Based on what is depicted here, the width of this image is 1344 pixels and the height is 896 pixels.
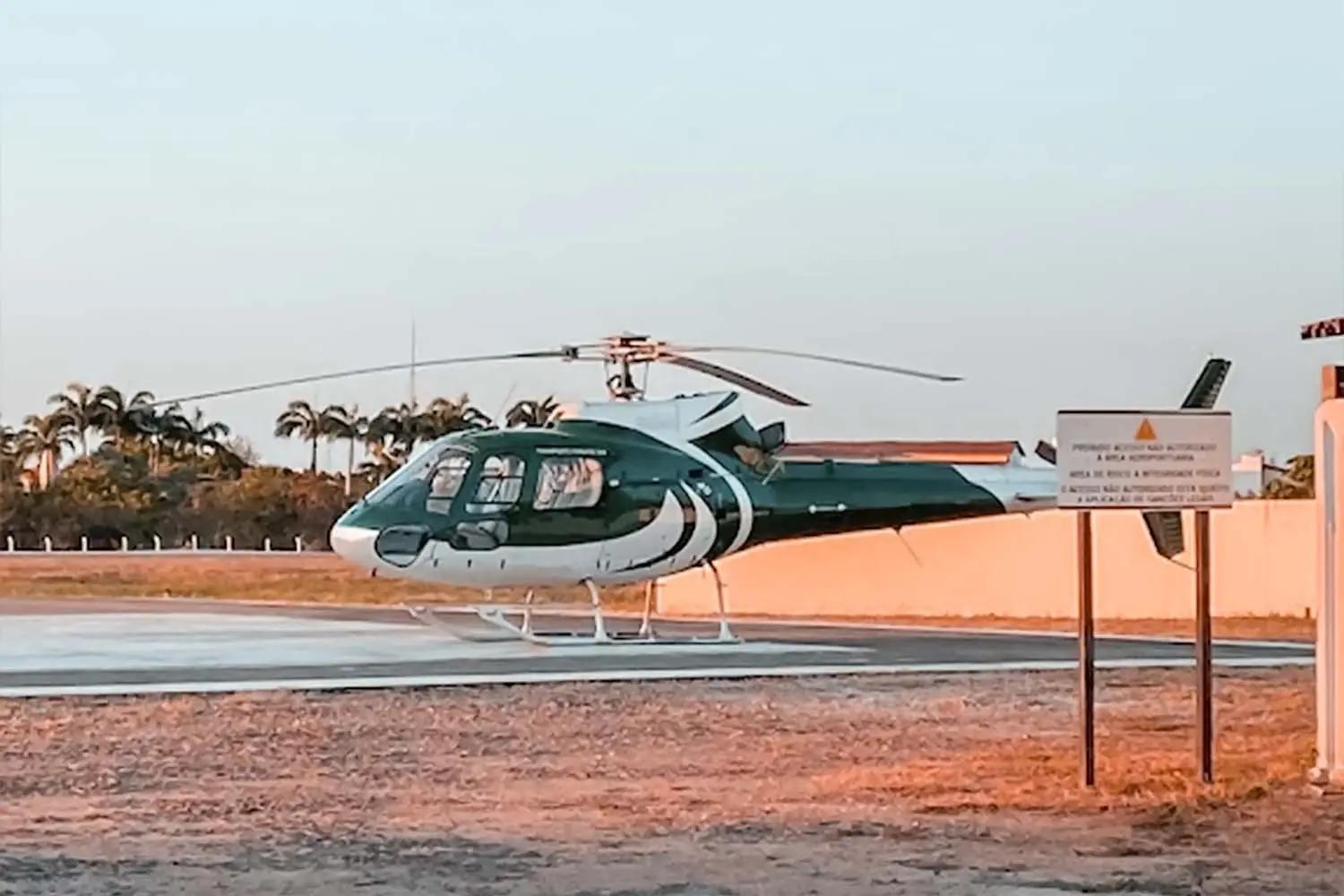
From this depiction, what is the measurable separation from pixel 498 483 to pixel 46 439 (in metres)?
74.2

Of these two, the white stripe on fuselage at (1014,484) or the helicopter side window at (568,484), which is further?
the white stripe on fuselage at (1014,484)

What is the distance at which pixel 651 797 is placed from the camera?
425 inches

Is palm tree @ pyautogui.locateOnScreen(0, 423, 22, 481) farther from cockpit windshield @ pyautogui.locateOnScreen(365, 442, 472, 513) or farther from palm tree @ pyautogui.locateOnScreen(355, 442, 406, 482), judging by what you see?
cockpit windshield @ pyautogui.locateOnScreen(365, 442, 472, 513)

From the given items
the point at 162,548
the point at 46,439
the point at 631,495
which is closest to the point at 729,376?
the point at 631,495

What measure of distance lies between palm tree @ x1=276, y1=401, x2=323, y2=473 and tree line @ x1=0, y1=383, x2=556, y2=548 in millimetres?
62

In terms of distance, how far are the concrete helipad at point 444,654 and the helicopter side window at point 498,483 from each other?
60.7 inches

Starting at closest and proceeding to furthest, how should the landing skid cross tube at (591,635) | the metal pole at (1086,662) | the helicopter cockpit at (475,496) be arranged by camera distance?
the metal pole at (1086,662) < the helicopter cockpit at (475,496) < the landing skid cross tube at (591,635)

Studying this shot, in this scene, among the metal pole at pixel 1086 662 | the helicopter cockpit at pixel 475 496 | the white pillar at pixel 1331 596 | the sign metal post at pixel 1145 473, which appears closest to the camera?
the white pillar at pixel 1331 596

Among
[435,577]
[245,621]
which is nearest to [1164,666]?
[435,577]

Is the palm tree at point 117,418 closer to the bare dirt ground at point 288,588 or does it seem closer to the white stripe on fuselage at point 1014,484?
the bare dirt ground at point 288,588

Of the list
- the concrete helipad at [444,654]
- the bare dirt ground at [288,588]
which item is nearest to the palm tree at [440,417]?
the bare dirt ground at [288,588]

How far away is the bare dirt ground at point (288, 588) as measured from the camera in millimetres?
28516

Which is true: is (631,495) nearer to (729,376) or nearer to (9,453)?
(729,376)

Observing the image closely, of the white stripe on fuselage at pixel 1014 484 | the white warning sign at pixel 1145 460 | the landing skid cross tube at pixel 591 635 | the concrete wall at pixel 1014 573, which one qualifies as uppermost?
the white stripe on fuselage at pixel 1014 484
